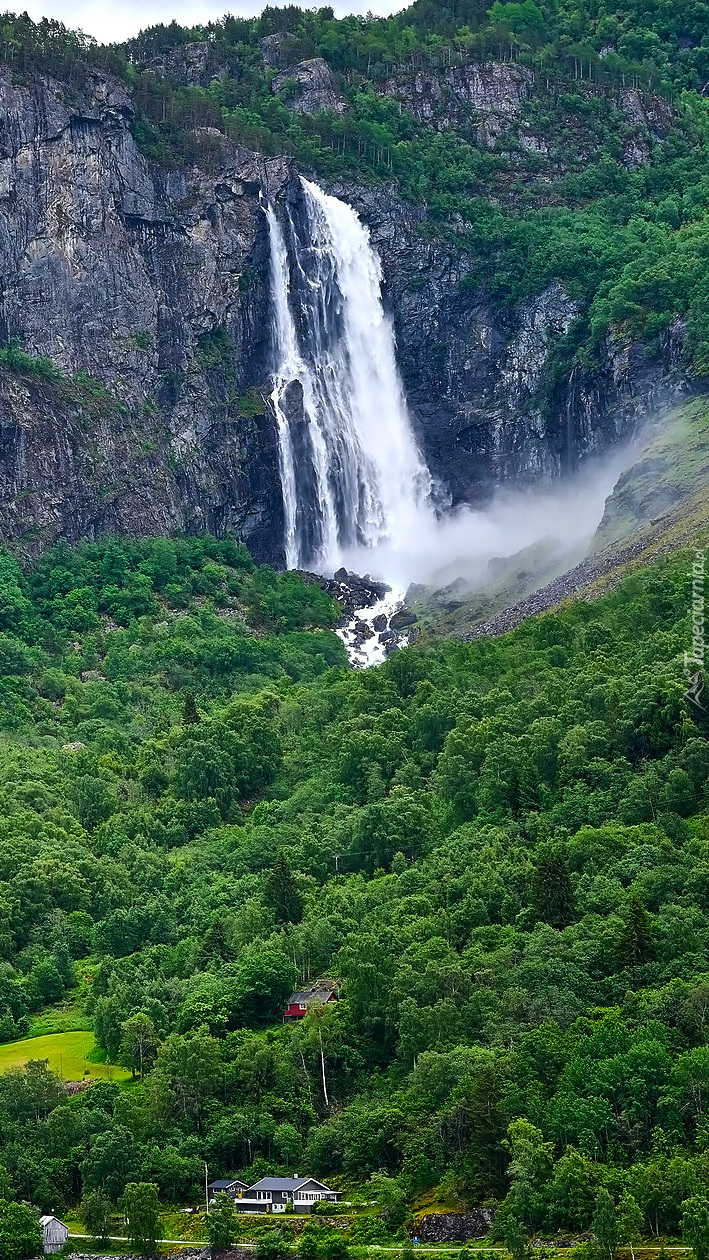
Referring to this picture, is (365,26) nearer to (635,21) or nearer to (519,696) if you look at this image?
(635,21)

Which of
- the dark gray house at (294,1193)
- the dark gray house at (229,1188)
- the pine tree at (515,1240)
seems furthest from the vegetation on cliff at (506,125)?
the pine tree at (515,1240)

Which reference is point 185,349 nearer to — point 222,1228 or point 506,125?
point 506,125

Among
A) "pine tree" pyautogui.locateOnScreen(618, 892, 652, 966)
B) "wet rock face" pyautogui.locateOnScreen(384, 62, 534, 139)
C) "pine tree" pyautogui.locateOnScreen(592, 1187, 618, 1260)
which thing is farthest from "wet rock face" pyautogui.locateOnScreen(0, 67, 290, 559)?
"pine tree" pyautogui.locateOnScreen(592, 1187, 618, 1260)

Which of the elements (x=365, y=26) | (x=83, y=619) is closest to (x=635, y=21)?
(x=365, y=26)

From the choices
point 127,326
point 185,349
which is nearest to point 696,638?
point 127,326

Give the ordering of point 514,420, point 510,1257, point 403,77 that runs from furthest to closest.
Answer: point 403,77 < point 514,420 < point 510,1257

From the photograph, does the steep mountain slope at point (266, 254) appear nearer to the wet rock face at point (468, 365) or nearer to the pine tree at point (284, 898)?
the wet rock face at point (468, 365)

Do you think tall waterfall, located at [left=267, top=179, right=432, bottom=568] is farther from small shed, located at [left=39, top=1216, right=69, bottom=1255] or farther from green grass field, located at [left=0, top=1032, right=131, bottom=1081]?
small shed, located at [left=39, top=1216, right=69, bottom=1255]
